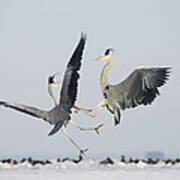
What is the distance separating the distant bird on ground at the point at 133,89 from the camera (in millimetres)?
4539

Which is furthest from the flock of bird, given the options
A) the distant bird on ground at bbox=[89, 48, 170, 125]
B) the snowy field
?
the snowy field

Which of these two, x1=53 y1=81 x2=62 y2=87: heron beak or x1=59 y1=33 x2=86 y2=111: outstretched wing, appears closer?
x1=59 y1=33 x2=86 y2=111: outstretched wing

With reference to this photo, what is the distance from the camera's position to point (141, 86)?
15.0 ft

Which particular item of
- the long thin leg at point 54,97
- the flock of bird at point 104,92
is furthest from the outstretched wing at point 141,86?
the long thin leg at point 54,97

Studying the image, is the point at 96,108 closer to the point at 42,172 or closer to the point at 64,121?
the point at 64,121

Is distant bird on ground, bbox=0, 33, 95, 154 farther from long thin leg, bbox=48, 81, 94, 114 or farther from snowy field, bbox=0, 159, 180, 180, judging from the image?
snowy field, bbox=0, 159, 180, 180

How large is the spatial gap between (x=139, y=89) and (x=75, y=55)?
577 millimetres


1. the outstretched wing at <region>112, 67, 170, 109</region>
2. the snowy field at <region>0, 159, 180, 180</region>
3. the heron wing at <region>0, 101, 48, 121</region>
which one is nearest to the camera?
the snowy field at <region>0, 159, 180, 180</region>

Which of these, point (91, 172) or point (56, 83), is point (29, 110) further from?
point (91, 172)

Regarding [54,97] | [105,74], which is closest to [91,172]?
[54,97]

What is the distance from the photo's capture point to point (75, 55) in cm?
456

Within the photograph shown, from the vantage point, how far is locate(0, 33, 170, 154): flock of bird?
443 centimetres

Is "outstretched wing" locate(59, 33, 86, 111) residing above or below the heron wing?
above

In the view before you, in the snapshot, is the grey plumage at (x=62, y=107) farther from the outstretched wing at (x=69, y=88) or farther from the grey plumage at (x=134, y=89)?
the grey plumage at (x=134, y=89)
